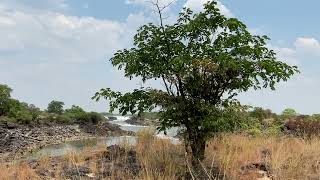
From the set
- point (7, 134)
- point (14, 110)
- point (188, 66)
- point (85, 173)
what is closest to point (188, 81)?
point (188, 66)

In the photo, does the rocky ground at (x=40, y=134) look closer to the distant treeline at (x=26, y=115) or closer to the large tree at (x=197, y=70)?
the distant treeline at (x=26, y=115)

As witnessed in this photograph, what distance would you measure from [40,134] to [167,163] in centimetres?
3766

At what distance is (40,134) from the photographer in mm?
45688

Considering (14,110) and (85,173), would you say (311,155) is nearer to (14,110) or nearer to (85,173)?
(85,173)

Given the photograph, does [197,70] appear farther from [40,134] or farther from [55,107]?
[55,107]

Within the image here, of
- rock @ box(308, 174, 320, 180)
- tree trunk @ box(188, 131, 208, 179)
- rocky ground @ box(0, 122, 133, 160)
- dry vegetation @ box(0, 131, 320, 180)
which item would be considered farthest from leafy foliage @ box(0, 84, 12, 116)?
rock @ box(308, 174, 320, 180)

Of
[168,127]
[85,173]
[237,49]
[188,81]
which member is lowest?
[85,173]

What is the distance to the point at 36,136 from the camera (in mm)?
44031

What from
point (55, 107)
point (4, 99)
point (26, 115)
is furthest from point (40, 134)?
point (55, 107)

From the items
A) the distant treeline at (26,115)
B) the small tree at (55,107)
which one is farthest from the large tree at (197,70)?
the small tree at (55,107)

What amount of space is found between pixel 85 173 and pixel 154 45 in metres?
3.04

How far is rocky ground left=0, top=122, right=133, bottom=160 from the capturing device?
37.7m

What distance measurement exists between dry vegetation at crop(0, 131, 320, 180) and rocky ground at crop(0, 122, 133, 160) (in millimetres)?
20979

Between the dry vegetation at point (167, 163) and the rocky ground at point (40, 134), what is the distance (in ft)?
68.8
